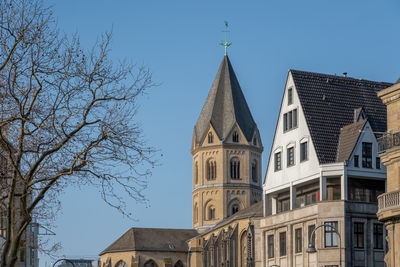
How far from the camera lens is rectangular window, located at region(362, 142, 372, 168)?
62.2m

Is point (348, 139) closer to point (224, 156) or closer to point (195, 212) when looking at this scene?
point (224, 156)

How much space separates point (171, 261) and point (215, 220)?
30.0 ft

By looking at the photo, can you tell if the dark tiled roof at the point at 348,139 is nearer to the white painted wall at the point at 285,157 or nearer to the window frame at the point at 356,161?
the window frame at the point at 356,161

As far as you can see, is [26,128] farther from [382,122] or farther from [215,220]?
[215,220]

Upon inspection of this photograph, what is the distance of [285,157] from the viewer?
67188 millimetres

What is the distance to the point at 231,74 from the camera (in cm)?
13950

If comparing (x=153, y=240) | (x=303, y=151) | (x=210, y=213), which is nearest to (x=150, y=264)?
(x=153, y=240)

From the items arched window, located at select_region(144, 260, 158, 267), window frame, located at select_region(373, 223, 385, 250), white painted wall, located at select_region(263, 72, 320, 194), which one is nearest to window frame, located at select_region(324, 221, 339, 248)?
window frame, located at select_region(373, 223, 385, 250)

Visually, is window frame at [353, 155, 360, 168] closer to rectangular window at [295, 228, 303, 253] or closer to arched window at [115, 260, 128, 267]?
rectangular window at [295, 228, 303, 253]

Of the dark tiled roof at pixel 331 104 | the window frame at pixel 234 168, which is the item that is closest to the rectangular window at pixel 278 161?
the dark tiled roof at pixel 331 104

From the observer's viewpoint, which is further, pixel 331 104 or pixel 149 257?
pixel 149 257

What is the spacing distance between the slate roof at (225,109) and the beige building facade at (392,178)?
85837mm

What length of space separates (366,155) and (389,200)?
1565cm

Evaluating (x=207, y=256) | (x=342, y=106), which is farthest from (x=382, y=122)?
(x=207, y=256)
